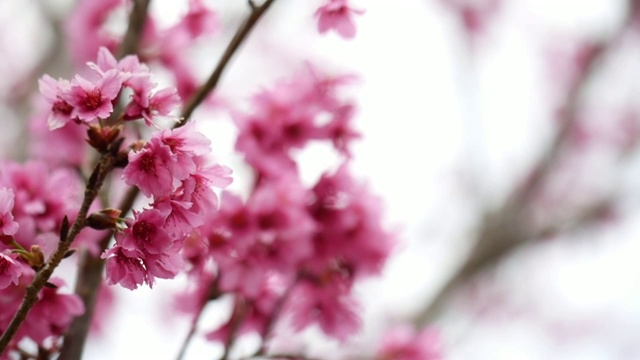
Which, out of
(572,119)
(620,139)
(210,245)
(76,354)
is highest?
(620,139)

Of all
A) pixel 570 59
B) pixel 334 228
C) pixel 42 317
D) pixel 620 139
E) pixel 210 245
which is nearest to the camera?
pixel 42 317

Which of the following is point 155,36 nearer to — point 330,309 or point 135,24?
point 135,24

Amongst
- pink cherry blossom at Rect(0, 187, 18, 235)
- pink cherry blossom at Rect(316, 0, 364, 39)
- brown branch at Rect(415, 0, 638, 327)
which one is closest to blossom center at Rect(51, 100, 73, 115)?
pink cherry blossom at Rect(0, 187, 18, 235)

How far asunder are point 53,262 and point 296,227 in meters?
0.58

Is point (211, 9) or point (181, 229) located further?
point (211, 9)

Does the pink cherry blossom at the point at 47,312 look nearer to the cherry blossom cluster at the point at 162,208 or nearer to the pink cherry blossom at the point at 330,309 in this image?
the cherry blossom cluster at the point at 162,208

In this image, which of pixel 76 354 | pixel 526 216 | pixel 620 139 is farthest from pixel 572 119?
pixel 76 354

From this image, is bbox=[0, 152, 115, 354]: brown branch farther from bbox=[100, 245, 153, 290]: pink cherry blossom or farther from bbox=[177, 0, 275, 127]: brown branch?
bbox=[177, 0, 275, 127]: brown branch

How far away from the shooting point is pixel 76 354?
1138 mm

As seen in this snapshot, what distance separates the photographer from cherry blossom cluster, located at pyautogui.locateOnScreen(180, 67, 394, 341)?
1357mm

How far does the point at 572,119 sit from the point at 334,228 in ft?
7.82

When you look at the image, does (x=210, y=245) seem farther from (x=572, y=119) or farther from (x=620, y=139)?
(x=620, y=139)

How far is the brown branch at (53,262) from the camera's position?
2.72 ft

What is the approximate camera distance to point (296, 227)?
53.6 inches
